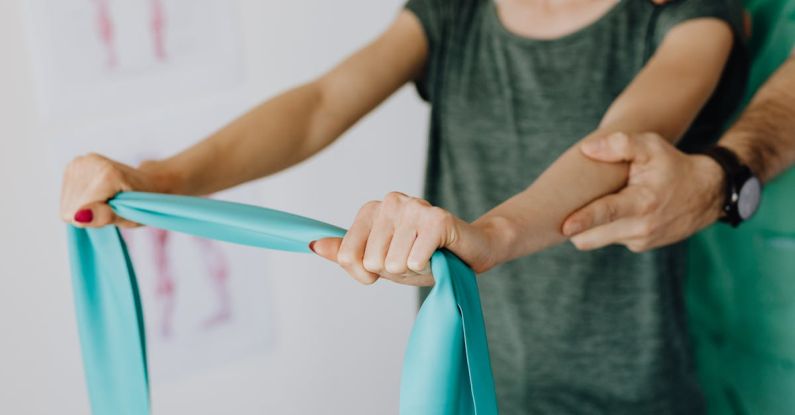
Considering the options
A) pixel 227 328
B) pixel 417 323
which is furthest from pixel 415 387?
pixel 227 328

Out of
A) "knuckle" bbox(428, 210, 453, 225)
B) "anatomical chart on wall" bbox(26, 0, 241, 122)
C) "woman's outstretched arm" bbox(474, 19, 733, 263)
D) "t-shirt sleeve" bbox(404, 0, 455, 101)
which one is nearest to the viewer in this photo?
"knuckle" bbox(428, 210, 453, 225)

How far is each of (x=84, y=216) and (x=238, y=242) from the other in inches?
6.8

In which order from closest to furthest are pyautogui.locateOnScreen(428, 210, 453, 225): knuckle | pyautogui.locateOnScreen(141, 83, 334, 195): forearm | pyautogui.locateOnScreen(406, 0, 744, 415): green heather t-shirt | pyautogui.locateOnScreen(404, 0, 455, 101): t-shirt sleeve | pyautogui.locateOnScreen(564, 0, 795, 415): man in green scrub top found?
pyautogui.locateOnScreen(428, 210, 453, 225): knuckle → pyautogui.locateOnScreen(564, 0, 795, 415): man in green scrub top → pyautogui.locateOnScreen(141, 83, 334, 195): forearm → pyautogui.locateOnScreen(406, 0, 744, 415): green heather t-shirt → pyautogui.locateOnScreen(404, 0, 455, 101): t-shirt sleeve

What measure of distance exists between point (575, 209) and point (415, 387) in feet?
0.88

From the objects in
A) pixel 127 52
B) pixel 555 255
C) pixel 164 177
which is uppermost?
pixel 127 52

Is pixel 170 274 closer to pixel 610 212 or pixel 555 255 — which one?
pixel 555 255

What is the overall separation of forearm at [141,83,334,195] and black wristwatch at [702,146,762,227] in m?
0.50

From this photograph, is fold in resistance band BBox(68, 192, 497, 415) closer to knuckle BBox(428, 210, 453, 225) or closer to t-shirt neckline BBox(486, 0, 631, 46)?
knuckle BBox(428, 210, 453, 225)

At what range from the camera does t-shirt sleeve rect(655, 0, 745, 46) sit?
1088 millimetres

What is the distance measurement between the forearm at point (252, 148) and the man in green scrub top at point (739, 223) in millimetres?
414

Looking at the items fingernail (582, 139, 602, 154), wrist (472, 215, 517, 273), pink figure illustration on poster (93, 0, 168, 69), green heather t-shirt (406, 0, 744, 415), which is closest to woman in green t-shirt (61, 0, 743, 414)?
green heather t-shirt (406, 0, 744, 415)

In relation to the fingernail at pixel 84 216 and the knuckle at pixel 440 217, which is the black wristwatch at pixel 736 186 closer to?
the knuckle at pixel 440 217

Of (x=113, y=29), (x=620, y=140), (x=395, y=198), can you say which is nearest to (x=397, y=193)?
(x=395, y=198)

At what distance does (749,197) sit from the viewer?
106 cm
